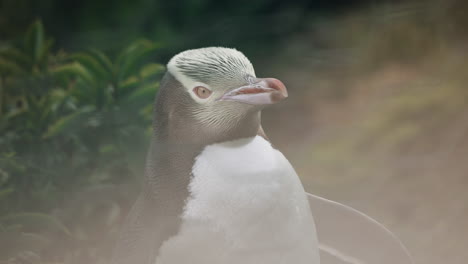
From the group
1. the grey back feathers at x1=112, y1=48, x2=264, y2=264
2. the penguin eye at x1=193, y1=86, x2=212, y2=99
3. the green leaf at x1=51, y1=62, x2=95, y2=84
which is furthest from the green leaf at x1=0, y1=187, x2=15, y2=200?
the penguin eye at x1=193, y1=86, x2=212, y2=99

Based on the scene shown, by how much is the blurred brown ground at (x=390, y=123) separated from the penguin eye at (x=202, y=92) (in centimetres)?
40

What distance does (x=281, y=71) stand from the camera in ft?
3.73

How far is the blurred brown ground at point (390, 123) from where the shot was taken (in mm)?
989

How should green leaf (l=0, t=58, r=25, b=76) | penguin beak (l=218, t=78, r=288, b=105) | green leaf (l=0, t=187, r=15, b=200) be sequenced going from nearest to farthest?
1. penguin beak (l=218, t=78, r=288, b=105)
2. green leaf (l=0, t=187, r=15, b=200)
3. green leaf (l=0, t=58, r=25, b=76)

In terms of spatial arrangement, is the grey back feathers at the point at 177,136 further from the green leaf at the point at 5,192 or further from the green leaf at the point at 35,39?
the green leaf at the point at 35,39

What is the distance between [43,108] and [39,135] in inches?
1.7

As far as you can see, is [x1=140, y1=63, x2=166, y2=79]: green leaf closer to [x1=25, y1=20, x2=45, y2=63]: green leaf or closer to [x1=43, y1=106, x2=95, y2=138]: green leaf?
[x1=43, y1=106, x2=95, y2=138]: green leaf

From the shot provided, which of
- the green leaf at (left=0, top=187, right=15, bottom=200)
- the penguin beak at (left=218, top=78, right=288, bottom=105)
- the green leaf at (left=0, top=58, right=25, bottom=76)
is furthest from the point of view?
the green leaf at (left=0, top=58, right=25, bottom=76)

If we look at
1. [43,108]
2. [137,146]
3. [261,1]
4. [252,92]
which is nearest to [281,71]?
[261,1]

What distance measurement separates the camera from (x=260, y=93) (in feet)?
1.73

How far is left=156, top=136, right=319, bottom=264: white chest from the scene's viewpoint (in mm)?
562

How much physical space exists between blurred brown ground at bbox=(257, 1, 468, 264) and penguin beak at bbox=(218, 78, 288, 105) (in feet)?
1.32

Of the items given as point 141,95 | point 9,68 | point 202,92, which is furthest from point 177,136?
point 9,68

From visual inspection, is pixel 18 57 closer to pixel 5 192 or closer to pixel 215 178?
pixel 5 192
